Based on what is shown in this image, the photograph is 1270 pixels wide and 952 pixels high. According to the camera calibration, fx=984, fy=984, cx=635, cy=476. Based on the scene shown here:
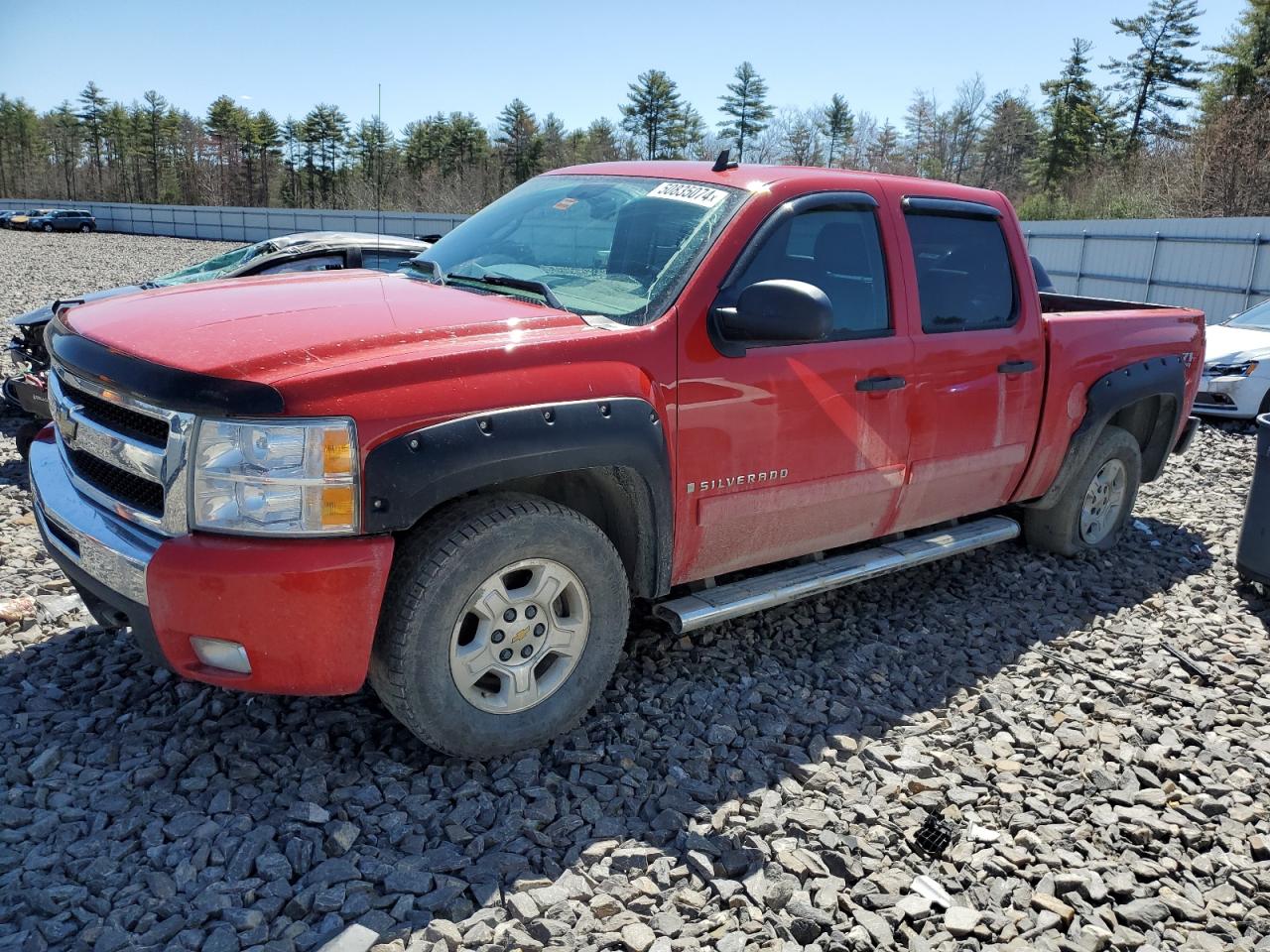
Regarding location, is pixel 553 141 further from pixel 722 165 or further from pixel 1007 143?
pixel 722 165

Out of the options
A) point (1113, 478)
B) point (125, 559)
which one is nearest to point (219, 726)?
point (125, 559)

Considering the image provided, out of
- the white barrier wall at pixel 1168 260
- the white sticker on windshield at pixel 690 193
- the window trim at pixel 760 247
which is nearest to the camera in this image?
the window trim at pixel 760 247

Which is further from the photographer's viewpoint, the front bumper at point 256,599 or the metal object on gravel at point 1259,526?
the metal object on gravel at point 1259,526

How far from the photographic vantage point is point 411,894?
2.68m

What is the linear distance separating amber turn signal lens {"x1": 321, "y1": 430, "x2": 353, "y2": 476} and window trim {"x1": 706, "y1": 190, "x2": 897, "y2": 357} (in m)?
1.36

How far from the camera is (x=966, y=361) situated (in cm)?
437

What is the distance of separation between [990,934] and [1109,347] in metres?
3.51

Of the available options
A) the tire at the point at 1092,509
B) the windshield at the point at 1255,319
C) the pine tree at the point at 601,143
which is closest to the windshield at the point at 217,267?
the tire at the point at 1092,509

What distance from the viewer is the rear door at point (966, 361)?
427 centimetres

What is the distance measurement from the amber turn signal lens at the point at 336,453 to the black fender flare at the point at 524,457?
0.18 ft

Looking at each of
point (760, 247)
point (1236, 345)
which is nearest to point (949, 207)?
point (760, 247)

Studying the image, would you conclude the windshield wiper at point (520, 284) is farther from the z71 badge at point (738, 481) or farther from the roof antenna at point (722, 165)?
the roof antenna at point (722, 165)

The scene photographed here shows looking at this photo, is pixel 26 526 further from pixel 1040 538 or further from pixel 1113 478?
pixel 1113 478

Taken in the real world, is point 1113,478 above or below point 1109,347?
below
